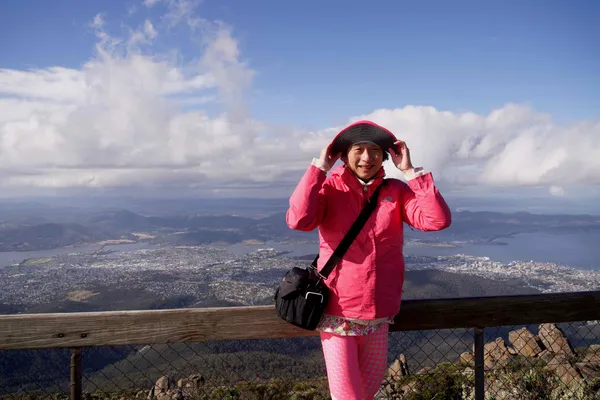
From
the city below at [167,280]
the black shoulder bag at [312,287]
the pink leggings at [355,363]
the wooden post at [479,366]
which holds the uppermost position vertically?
the black shoulder bag at [312,287]

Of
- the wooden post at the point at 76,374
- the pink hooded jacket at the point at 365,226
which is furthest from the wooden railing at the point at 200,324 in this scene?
the pink hooded jacket at the point at 365,226

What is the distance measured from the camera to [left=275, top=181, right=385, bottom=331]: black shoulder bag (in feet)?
9.29

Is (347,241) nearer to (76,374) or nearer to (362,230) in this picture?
(362,230)

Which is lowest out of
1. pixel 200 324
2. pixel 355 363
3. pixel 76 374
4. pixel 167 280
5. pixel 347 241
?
pixel 167 280

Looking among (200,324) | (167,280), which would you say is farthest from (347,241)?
(167,280)

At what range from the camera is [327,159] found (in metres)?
2.82

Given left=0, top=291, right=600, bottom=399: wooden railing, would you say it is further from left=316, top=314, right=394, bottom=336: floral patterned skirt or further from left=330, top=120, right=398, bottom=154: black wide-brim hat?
left=330, top=120, right=398, bottom=154: black wide-brim hat

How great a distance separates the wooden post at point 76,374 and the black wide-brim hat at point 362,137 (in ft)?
7.62

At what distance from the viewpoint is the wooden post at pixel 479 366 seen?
3586mm

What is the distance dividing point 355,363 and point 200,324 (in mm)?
1181

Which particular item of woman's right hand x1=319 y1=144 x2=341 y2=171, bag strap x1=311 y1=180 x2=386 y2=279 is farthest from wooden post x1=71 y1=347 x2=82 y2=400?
woman's right hand x1=319 y1=144 x2=341 y2=171

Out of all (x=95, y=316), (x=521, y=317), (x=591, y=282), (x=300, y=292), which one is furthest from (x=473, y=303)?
(x=591, y=282)

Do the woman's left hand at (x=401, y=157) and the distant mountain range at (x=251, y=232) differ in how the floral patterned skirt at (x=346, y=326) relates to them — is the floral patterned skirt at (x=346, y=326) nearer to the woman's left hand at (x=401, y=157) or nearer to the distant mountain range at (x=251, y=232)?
the woman's left hand at (x=401, y=157)

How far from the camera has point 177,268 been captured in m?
80.8
